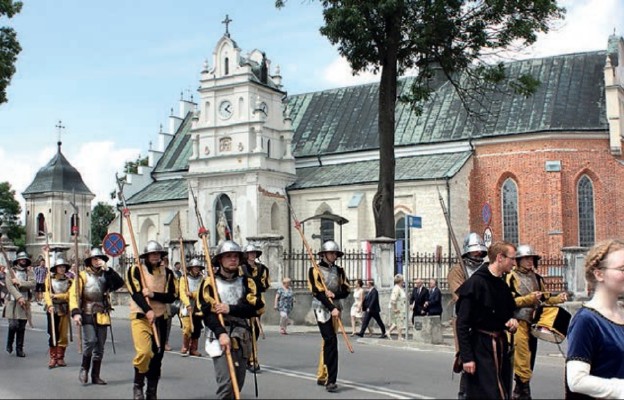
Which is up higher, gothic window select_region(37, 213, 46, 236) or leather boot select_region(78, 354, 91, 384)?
gothic window select_region(37, 213, 46, 236)

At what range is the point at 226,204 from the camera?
45531mm

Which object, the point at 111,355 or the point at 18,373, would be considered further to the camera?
the point at 111,355

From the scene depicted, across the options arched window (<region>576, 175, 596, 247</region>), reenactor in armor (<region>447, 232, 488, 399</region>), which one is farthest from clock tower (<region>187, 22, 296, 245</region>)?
reenactor in armor (<region>447, 232, 488, 399</region>)

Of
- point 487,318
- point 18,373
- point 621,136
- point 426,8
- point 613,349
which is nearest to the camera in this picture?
point 613,349

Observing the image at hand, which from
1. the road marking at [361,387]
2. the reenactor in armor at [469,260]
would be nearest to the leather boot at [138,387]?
the road marking at [361,387]

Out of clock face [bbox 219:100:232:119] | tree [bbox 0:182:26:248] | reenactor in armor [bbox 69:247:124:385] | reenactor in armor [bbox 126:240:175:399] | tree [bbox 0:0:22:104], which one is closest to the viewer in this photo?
reenactor in armor [bbox 126:240:175:399]

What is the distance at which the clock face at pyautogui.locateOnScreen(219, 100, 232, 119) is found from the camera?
1806 inches

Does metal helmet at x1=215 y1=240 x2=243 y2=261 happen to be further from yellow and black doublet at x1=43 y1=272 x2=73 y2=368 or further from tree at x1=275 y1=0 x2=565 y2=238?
tree at x1=275 y1=0 x2=565 y2=238

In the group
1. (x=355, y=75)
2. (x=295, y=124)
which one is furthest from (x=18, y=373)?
(x=295, y=124)

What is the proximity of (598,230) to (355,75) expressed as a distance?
62.9ft

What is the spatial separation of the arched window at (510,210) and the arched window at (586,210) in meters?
3.05

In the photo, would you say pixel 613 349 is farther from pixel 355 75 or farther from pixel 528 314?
pixel 355 75

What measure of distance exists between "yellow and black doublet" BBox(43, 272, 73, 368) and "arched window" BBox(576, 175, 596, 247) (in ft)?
97.2

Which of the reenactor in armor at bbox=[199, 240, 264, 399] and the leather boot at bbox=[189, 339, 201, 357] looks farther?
the leather boot at bbox=[189, 339, 201, 357]
